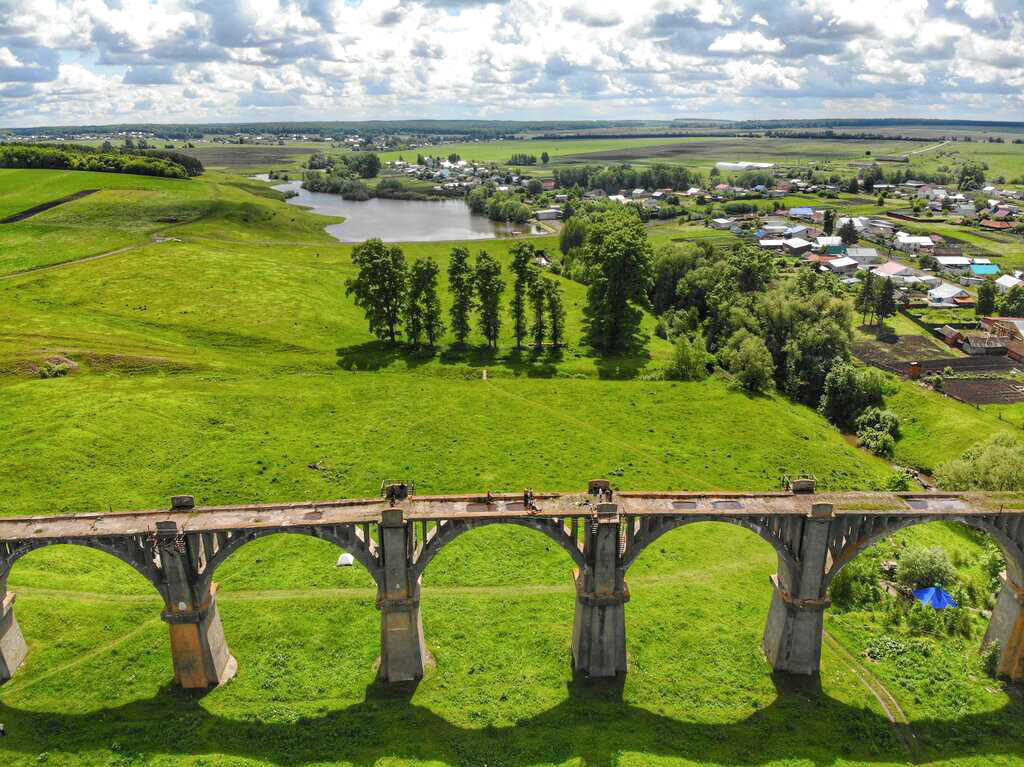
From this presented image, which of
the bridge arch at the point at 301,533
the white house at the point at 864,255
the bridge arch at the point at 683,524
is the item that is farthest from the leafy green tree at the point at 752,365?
the white house at the point at 864,255

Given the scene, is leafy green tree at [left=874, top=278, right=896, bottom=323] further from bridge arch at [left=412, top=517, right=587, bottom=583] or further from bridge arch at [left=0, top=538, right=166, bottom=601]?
bridge arch at [left=0, top=538, right=166, bottom=601]

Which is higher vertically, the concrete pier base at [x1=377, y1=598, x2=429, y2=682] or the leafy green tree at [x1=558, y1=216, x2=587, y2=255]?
the leafy green tree at [x1=558, y1=216, x2=587, y2=255]

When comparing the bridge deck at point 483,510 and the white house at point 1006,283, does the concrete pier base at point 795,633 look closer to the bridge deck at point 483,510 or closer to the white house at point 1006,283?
the bridge deck at point 483,510

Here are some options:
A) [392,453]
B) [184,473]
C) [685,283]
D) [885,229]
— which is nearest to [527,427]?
[392,453]

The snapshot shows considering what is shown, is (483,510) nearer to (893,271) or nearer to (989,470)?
(989,470)

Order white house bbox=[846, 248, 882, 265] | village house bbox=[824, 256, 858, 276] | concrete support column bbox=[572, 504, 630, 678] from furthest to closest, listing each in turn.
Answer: white house bbox=[846, 248, 882, 265] < village house bbox=[824, 256, 858, 276] < concrete support column bbox=[572, 504, 630, 678]

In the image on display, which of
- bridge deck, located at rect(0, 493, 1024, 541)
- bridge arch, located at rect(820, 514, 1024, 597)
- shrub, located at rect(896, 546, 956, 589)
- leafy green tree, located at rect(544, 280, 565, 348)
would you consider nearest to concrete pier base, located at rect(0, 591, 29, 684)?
bridge deck, located at rect(0, 493, 1024, 541)
